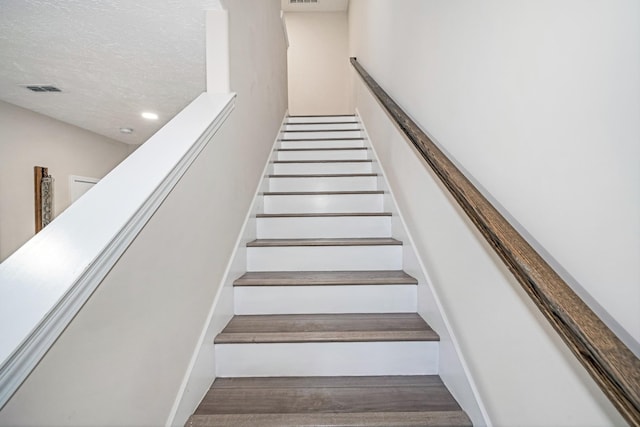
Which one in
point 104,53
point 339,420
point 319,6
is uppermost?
point 319,6

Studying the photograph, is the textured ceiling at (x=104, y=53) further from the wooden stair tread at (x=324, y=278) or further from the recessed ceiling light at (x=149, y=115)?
the wooden stair tread at (x=324, y=278)

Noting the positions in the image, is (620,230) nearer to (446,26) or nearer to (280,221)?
(446,26)

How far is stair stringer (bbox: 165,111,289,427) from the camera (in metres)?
1.00

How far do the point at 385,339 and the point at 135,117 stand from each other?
11.7ft

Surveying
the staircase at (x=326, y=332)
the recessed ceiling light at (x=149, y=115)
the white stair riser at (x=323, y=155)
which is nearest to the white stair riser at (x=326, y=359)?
the staircase at (x=326, y=332)

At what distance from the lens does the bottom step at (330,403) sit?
1011mm

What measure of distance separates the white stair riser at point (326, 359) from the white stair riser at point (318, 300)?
0.84ft

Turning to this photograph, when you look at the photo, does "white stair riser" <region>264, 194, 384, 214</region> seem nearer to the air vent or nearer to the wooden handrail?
the wooden handrail

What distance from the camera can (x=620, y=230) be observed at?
56 cm

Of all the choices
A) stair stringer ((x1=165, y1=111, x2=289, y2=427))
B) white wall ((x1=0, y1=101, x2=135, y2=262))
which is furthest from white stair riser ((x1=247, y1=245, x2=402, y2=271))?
white wall ((x1=0, y1=101, x2=135, y2=262))

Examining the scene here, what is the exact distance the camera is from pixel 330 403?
110 centimetres

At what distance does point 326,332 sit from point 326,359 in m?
0.10

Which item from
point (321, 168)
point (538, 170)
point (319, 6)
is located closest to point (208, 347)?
point (538, 170)

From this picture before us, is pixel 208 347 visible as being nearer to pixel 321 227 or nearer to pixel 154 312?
pixel 154 312
